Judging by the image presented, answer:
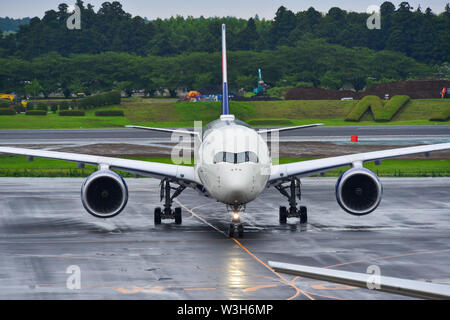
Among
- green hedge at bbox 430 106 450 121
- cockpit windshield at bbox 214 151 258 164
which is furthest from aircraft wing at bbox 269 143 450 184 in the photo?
green hedge at bbox 430 106 450 121

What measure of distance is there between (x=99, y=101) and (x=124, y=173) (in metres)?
90.7

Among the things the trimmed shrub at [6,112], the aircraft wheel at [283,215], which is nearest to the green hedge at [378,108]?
the trimmed shrub at [6,112]

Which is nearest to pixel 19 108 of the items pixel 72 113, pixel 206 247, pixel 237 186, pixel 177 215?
pixel 72 113

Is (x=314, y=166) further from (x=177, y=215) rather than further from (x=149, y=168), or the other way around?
(x=149, y=168)

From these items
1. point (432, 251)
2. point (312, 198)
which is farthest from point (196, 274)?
point (312, 198)

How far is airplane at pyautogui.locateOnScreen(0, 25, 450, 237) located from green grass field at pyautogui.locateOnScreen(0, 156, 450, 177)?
18496 mm

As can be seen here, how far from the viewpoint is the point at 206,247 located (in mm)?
26500

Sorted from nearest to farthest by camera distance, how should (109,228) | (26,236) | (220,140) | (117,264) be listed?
(117,264) → (220,140) → (26,236) → (109,228)

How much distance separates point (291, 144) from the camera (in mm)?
78625

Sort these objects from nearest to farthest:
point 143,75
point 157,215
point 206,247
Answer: point 206,247
point 157,215
point 143,75

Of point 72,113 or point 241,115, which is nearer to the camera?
point 72,113

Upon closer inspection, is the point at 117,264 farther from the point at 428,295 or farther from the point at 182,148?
the point at 182,148

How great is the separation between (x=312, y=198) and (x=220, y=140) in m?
14.6

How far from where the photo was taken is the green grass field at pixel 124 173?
52438 mm
